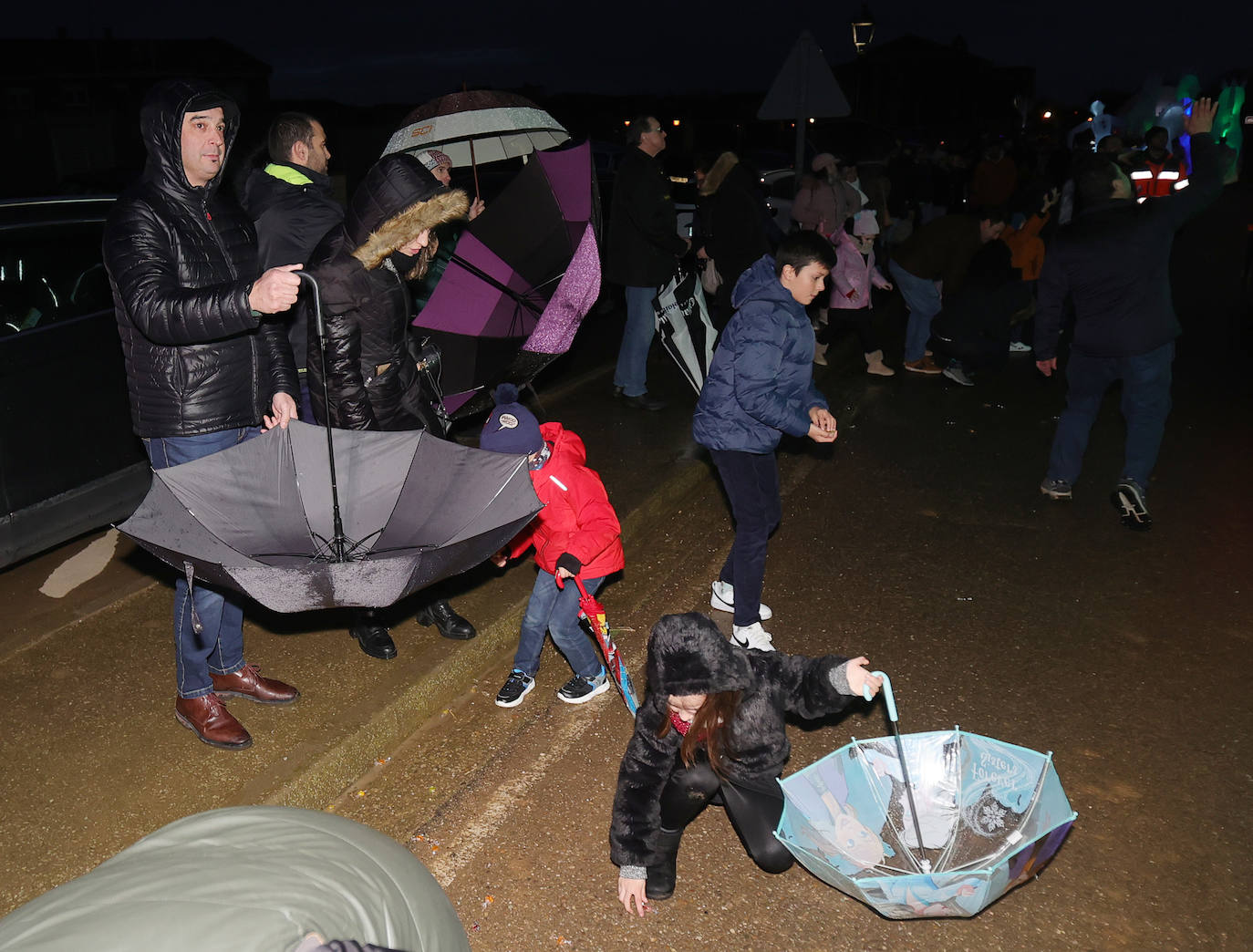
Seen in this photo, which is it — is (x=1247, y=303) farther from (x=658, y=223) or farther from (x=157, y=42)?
(x=157, y=42)

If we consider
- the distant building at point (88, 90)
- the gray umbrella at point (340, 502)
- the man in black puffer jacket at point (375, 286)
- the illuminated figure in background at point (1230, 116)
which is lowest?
the distant building at point (88, 90)

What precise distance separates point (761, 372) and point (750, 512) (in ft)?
2.35

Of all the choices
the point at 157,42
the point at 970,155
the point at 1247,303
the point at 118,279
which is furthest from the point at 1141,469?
the point at 157,42

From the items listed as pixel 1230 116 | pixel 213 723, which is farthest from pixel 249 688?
pixel 1230 116

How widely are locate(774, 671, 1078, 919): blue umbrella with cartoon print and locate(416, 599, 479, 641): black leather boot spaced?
217 cm

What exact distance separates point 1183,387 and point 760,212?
4490 millimetres

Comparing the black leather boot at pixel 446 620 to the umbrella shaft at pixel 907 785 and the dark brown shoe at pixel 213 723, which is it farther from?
the umbrella shaft at pixel 907 785

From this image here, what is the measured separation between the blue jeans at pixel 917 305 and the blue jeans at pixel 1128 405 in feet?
10.4

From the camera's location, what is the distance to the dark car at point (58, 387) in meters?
4.91

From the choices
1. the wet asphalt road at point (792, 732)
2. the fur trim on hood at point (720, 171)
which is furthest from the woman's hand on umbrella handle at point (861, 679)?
the fur trim on hood at point (720, 171)

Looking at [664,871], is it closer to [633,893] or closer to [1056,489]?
[633,893]

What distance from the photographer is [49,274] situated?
523 cm

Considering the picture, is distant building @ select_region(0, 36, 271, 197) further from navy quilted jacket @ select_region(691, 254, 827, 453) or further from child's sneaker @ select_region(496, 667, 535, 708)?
child's sneaker @ select_region(496, 667, 535, 708)

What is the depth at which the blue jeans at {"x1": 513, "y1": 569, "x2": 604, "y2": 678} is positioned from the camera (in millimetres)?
4410
